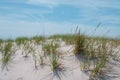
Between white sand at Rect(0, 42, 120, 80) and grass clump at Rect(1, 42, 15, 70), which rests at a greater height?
grass clump at Rect(1, 42, 15, 70)

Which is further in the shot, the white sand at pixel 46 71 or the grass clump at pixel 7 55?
the grass clump at pixel 7 55

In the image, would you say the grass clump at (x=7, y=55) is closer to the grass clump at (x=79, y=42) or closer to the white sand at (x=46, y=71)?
the white sand at (x=46, y=71)

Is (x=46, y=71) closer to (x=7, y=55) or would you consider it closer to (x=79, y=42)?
(x=79, y=42)

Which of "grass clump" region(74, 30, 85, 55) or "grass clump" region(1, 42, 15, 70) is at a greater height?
"grass clump" region(74, 30, 85, 55)

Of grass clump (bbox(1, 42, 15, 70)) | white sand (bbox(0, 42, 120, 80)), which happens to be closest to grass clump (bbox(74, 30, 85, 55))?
white sand (bbox(0, 42, 120, 80))

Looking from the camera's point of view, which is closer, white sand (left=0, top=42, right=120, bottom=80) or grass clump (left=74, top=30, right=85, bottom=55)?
white sand (left=0, top=42, right=120, bottom=80)

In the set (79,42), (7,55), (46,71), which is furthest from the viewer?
(7,55)

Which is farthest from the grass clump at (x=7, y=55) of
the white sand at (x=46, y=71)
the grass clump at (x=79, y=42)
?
the grass clump at (x=79, y=42)

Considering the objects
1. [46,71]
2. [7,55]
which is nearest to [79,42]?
[46,71]

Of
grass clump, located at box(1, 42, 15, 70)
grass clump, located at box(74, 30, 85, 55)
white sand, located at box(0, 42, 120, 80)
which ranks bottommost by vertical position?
white sand, located at box(0, 42, 120, 80)

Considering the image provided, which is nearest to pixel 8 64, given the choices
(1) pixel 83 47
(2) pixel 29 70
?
(2) pixel 29 70

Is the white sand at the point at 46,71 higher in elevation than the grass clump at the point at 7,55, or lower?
lower

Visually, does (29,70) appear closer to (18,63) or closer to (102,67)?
(18,63)

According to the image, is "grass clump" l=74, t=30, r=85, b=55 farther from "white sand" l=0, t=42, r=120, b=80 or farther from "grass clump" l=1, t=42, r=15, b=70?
"grass clump" l=1, t=42, r=15, b=70
